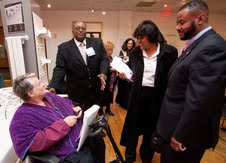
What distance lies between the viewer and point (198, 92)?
0.97 m

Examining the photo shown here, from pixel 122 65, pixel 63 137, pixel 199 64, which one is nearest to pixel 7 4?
pixel 122 65

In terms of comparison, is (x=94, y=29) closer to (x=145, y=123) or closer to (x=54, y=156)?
(x=145, y=123)

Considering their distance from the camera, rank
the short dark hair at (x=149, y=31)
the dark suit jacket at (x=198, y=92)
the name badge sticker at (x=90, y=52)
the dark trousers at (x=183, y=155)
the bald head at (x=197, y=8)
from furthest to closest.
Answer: the name badge sticker at (x=90, y=52) → the short dark hair at (x=149, y=31) → the dark trousers at (x=183, y=155) → the bald head at (x=197, y=8) → the dark suit jacket at (x=198, y=92)

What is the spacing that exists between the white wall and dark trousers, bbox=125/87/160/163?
17.8 feet

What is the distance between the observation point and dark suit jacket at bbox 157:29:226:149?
0.94 meters

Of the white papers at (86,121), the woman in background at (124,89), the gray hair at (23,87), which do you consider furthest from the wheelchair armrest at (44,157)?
the woman in background at (124,89)

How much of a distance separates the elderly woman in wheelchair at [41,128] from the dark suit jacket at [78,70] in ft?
2.40

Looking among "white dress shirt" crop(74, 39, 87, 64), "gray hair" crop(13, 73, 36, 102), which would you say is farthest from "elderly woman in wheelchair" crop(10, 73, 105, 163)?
"white dress shirt" crop(74, 39, 87, 64)

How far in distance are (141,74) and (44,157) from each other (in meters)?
1.08

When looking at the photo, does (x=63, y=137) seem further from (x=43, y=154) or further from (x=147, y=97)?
(x=147, y=97)

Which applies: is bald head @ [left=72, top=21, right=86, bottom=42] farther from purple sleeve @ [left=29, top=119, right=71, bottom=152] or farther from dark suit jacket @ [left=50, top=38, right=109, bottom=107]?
purple sleeve @ [left=29, top=119, right=71, bottom=152]

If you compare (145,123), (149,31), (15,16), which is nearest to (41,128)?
(145,123)

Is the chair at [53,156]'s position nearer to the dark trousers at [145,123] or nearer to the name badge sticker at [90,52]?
the dark trousers at [145,123]

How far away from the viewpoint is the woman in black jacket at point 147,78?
65.2 inches
